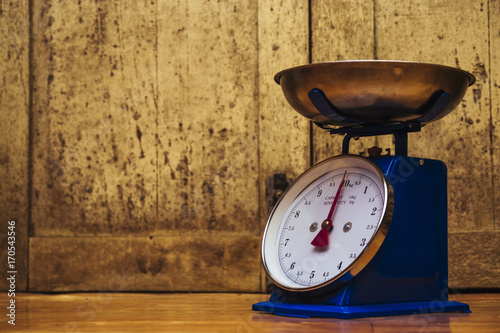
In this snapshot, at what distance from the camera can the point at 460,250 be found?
1.74 metres

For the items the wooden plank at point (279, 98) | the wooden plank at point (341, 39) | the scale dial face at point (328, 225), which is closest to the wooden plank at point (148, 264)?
the wooden plank at point (279, 98)

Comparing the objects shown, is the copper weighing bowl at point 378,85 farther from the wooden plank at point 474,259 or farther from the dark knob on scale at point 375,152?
the wooden plank at point 474,259

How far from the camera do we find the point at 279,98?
5.98ft

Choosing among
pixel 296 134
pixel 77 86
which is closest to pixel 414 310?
pixel 296 134

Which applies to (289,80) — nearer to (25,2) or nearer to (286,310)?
(286,310)

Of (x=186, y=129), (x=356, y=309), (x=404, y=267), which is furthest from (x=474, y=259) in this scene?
(x=186, y=129)

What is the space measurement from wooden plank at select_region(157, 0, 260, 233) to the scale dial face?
20.7 inches

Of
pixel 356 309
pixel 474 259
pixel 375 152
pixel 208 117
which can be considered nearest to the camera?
pixel 356 309

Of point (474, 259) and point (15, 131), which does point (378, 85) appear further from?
point (15, 131)

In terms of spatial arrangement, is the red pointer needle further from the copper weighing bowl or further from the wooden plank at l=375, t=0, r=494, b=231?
the wooden plank at l=375, t=0, r=494, b=231

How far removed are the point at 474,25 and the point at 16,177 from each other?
141 centimetres

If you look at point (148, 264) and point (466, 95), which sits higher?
point (466, 95)

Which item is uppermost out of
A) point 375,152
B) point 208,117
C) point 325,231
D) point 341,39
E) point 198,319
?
point 341,39

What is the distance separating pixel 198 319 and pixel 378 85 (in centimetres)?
55
